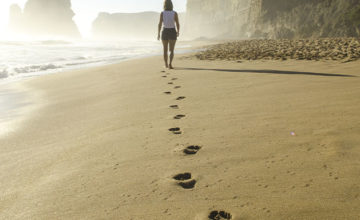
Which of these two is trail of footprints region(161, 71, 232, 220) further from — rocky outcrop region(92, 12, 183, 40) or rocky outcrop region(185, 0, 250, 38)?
rocky outcrop region(92, 12, 183, 40)

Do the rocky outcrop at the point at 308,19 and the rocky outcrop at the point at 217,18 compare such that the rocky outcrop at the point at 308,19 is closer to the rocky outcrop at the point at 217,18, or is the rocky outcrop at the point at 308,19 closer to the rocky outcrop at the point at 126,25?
the rocky outcrop at the point at 217,18

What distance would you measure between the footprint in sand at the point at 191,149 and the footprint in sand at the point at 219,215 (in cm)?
67

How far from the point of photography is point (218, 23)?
6419 cm

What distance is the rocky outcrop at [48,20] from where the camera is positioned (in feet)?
361

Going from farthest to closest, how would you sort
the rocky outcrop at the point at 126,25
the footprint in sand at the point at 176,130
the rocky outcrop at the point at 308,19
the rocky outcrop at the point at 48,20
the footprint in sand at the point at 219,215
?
the rocky outcrop at the point at 126,25 → the rocky outcrop at the point at 48,20 → the rocky outcrop at the point at 308,19 → the footprint in sand at the point at 176,130 → the footprint in sand at the point at 219,215

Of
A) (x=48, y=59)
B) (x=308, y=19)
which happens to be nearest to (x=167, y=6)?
(x=48, y=59)

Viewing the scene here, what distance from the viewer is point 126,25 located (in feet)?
566

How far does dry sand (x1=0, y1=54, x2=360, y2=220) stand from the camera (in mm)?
1304

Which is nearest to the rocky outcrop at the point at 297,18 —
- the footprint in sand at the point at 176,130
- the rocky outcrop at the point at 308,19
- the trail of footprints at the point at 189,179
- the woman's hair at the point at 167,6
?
the rocky outcrop at the point at 308,19

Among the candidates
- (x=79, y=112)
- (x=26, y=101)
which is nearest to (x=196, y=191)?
(x=79, y=112)

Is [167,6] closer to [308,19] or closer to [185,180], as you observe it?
[185,180]

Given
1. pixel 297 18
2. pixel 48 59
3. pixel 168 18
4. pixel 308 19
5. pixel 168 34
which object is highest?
pixel 297 18

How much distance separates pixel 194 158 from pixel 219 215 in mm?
586

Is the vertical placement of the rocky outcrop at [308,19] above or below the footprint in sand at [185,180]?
above
